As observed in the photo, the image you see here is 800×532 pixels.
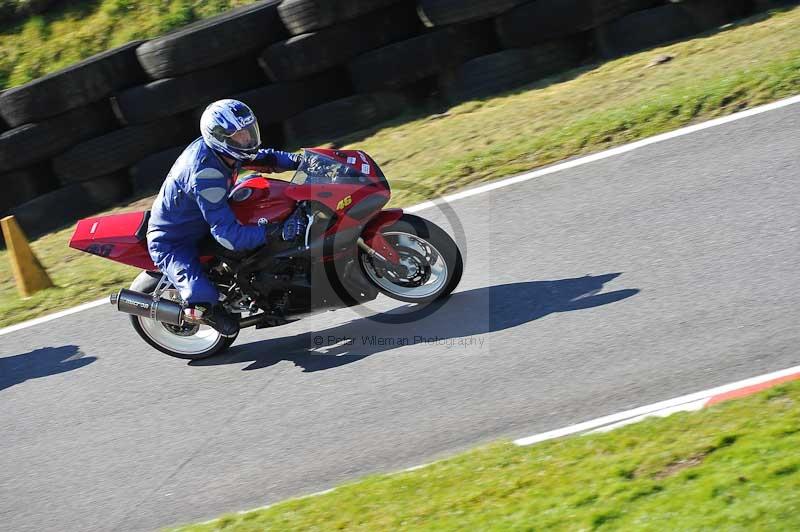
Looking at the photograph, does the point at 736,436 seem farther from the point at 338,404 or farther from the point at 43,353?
the point at 43,353

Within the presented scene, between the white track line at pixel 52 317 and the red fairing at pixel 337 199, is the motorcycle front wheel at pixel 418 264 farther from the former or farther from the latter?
the white track line at pixel 52 317

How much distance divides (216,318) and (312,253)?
857mm

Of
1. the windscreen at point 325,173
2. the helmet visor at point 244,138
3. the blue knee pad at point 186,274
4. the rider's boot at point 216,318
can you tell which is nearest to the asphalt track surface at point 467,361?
the rider's boot at point 216,318

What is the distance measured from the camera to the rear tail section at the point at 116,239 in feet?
22.3

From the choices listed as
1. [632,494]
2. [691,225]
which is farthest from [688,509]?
[691,225]

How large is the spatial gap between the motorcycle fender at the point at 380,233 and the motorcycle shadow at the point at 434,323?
0.57 metres

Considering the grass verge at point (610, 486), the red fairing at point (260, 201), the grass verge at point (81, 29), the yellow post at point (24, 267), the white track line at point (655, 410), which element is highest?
the grass verge at point (81, 29)

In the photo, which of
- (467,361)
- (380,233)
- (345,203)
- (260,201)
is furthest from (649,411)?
(260,201)

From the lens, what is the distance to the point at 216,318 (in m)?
6.75

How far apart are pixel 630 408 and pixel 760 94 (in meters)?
4.56

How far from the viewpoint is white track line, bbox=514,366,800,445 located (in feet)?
16.9

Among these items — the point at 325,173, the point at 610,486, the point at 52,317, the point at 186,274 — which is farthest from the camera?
the point at 52,317

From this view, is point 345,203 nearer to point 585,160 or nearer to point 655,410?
point 655,410

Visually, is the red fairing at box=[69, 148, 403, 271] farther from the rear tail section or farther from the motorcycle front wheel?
the rear tail section
